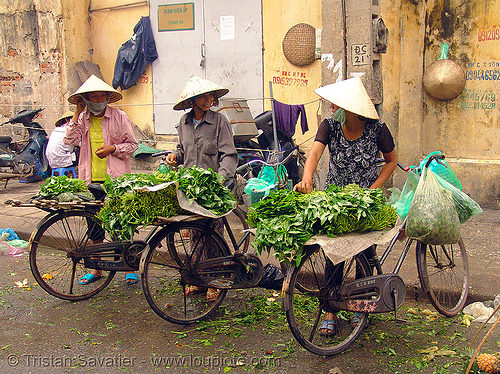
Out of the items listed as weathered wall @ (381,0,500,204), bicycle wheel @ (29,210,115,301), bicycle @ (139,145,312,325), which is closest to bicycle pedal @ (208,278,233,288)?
bicycle @ (139,145,312,325)

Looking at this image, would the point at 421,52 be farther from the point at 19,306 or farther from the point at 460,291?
the point at 19,306

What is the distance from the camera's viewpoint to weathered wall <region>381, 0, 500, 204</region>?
720cm

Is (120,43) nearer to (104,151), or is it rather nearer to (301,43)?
(301,43)

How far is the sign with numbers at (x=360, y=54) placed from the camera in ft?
19.1

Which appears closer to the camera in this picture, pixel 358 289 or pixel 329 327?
pixel 358 289

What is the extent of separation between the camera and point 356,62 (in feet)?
19.3

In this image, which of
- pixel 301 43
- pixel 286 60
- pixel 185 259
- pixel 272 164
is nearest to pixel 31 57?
pixel 286 60

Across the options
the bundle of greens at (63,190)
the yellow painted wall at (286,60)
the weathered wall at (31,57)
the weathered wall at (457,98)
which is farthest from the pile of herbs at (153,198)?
the weathered wall at (31,57)

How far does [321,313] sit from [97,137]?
279cm

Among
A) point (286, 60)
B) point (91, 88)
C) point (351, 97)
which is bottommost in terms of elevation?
point (351, 97)

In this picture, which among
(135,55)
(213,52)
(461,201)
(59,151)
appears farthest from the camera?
(135,55)

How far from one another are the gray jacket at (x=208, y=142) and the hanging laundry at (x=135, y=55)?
6.51m

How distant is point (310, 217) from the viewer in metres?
3.24

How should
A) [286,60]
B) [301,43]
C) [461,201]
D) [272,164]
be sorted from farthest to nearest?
[286,60] < [301,43] < [272,164] < [461,201]
